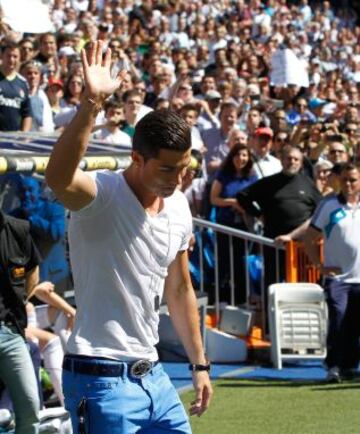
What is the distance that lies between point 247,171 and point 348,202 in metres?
2.36

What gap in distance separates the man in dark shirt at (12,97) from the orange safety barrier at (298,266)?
9.58ft

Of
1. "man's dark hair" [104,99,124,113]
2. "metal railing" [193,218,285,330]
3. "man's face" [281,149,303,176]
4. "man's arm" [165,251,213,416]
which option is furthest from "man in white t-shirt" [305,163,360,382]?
"man's arm" [165,251,213,416]

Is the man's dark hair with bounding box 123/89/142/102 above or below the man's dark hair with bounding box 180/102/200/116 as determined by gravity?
above

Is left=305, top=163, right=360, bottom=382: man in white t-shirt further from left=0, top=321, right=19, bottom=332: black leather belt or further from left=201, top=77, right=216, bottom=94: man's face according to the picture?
left=201, top=77, right=216, bottom=94: man's face

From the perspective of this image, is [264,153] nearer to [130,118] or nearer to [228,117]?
[228,117]

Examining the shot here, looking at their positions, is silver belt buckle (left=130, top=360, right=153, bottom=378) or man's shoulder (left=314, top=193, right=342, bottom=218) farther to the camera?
man's shoulder (left=314, top=193, right=342, bottom=218)

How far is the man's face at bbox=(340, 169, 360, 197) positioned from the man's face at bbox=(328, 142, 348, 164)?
9.30 feet

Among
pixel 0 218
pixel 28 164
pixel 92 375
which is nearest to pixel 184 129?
pixel 92 375

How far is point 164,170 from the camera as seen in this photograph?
4.51 meters

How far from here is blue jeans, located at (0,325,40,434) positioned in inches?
275

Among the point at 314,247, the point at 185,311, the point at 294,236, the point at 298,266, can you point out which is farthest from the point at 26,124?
the point at 185,311

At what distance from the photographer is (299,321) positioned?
11648 mm

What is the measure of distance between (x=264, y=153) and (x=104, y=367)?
917 cm

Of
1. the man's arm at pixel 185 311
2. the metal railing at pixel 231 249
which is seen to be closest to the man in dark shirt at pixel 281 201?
the metal railing at pixel 231 249
